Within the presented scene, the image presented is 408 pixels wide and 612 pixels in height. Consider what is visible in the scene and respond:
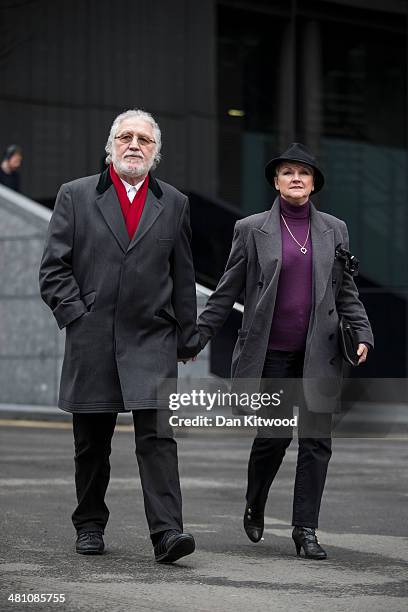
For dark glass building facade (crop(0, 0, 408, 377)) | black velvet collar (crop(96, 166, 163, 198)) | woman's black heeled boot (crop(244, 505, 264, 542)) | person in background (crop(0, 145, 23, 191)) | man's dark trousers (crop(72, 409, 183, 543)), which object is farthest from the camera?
dark glass building facade (crop(0, 0, 408, 377))

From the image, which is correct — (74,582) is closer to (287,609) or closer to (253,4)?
(287,609)

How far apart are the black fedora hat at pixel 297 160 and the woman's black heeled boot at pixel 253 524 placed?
5.26 feet

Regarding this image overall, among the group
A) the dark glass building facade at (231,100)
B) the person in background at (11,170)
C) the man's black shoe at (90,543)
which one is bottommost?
the man's black shoe at (90,543)

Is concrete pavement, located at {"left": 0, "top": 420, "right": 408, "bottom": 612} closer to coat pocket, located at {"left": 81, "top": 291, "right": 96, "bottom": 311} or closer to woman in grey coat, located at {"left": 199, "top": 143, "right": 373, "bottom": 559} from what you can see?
woman in grey coat, located at {"left": 199, "top": 143, "right": 373, "bottom": 559}

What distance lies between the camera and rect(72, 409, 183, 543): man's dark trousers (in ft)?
22.6

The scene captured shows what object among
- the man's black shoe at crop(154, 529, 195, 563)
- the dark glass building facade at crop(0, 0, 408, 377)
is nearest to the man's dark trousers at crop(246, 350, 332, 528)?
the man's black shoe at crop(154, 529, 195, 563)

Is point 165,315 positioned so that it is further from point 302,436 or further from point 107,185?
point 302,436

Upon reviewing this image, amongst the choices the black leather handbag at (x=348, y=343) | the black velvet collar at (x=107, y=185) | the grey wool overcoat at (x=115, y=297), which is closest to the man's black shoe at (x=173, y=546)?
the grey wool overcoat at (x=115, y=297)

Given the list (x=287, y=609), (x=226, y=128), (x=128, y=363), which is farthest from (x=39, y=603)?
(x=226, y=128)

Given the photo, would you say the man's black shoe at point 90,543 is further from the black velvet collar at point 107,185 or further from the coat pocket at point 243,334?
the black velvet collar at point 107,185

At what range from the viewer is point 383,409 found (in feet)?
62.6

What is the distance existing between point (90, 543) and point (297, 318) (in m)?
1.41

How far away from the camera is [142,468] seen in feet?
22.8

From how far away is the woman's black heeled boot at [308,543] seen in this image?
279 inches
